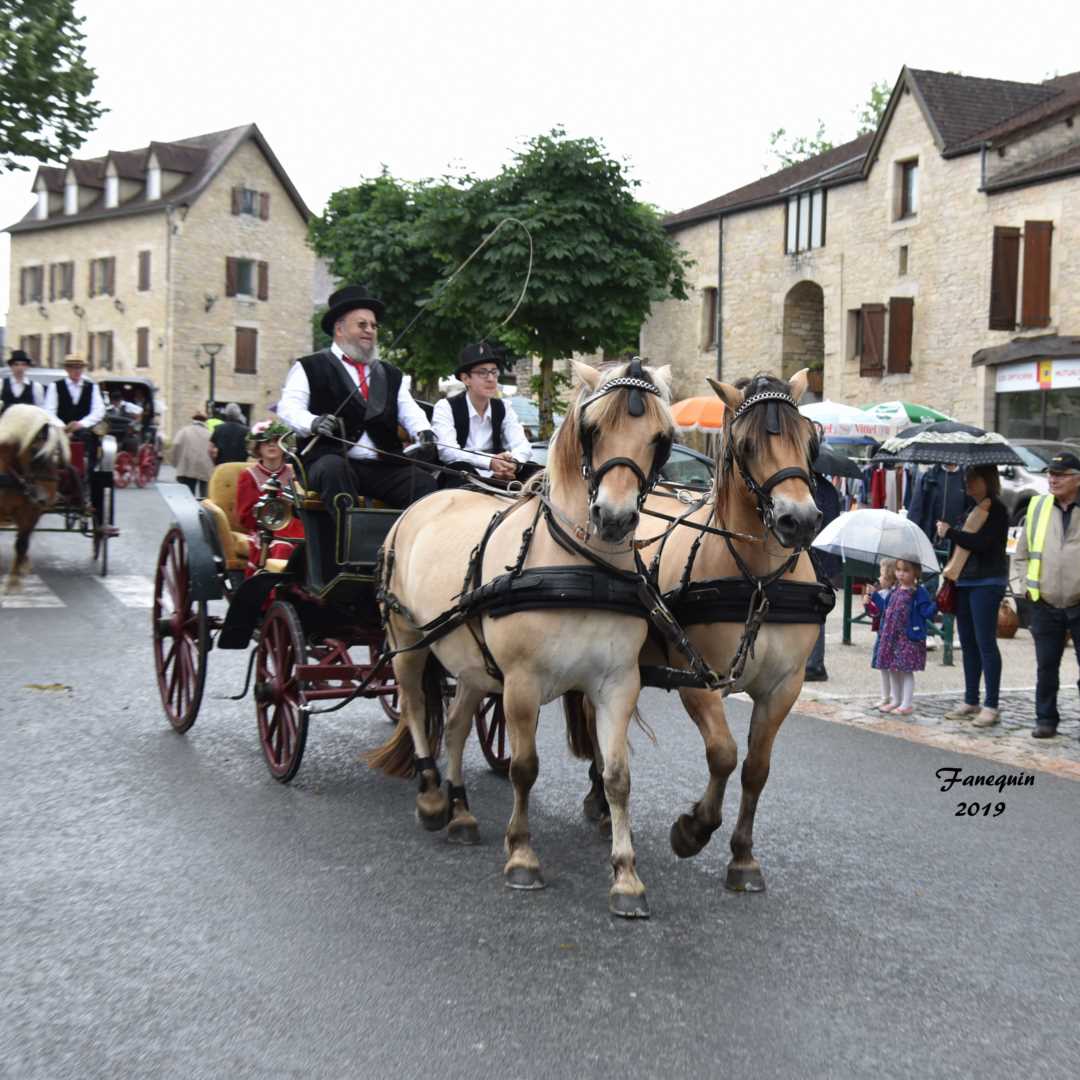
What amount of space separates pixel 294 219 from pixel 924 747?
5450 cm

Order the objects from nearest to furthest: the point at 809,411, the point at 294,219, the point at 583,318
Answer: the point at 809,411, the point at 583,318, the point at 294,219

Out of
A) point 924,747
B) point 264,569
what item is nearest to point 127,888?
point 264,569

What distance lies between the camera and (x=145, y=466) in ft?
Answer: 108

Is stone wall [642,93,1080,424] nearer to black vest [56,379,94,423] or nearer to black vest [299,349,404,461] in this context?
black vest [56,379,94,423]

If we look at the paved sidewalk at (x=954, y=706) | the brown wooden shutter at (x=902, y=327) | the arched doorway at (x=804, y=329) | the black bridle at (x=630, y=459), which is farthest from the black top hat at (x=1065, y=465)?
the arched doorway at (x=804, y=329)

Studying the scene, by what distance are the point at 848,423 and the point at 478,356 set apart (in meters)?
12.4

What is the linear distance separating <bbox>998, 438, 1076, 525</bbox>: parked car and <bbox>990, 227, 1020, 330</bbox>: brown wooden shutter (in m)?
5.12

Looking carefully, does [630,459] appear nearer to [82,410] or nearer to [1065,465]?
[1065,465]

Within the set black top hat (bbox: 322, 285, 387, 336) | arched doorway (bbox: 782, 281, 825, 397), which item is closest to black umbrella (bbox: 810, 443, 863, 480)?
black top hat (bbox: 322, 285, 387, 336)

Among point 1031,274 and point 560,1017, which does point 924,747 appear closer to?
point 560,1017

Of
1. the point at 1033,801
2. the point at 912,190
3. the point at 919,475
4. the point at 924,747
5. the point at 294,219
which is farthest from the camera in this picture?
the point at 294,219

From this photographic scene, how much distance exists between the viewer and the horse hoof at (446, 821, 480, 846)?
585 centimetres

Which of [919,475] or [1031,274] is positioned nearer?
[919,475]

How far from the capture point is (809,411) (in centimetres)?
1831
